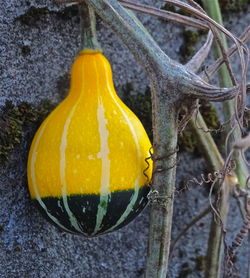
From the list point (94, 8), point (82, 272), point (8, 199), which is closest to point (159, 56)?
point (94, 8)

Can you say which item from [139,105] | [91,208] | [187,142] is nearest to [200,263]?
[187,142]

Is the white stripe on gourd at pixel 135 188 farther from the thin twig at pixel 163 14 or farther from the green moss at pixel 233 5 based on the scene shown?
the green moss at pixel 233 5

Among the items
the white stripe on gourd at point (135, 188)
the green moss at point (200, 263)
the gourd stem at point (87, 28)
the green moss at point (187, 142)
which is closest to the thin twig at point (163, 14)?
the gourd stem at point (87, 28)

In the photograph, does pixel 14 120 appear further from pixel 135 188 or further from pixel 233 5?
pixel 233 5

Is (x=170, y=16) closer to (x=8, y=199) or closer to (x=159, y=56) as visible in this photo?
(x=159, y=56)

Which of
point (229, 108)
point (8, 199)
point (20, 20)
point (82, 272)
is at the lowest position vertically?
point (82, 272)
